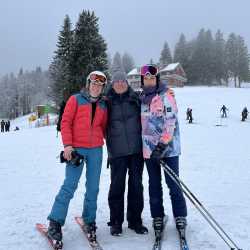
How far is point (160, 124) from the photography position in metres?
5.27

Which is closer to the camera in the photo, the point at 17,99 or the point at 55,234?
the point at 55,234

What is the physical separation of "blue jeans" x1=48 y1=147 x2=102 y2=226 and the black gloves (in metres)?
0.75

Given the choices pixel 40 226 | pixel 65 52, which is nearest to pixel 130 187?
pixel 40 226

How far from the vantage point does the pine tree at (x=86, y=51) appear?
140ft

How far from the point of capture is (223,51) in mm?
87562

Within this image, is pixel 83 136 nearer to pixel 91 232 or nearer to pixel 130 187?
pixel 130 187

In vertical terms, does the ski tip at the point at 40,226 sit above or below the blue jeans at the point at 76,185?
below

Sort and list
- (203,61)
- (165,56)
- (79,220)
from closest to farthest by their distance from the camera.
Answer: (79,220) < (203,61) < (165,56)

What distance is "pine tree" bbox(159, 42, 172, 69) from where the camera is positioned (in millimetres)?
94188

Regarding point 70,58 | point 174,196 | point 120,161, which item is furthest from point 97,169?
point 70,58

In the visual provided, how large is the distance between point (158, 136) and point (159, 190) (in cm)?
77

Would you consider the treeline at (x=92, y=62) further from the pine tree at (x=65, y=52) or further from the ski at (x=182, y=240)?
the ski at (x=182, y=240)

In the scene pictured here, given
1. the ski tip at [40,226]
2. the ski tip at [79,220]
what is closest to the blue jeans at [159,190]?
the ski tip at [79,220]

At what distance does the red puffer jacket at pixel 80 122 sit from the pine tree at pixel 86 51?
3744 cm
